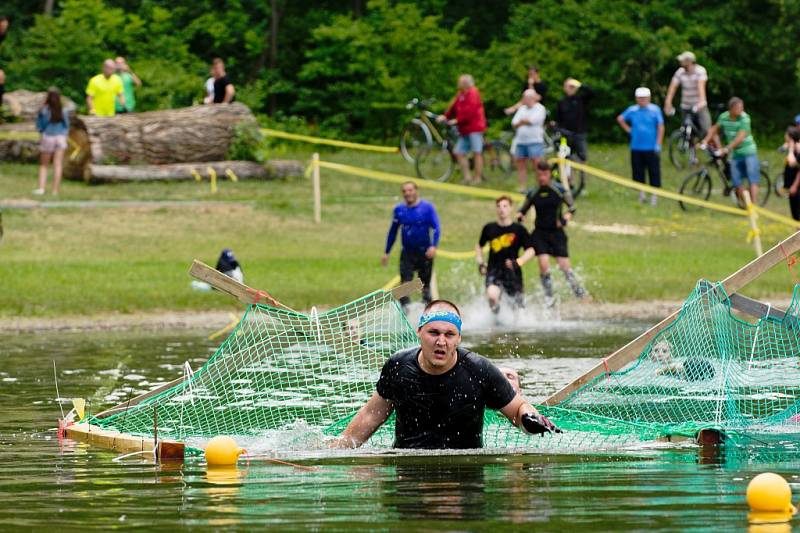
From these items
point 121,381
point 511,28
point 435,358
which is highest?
point 511,28

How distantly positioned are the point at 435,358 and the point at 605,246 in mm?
18291

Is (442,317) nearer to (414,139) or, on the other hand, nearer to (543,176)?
(543,176)

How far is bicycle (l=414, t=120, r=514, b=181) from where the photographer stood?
3419cm

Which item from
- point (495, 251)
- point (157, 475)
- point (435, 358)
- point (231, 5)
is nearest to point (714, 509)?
point (435, 358)

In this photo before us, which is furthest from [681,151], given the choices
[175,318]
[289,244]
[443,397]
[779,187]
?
[443,397]

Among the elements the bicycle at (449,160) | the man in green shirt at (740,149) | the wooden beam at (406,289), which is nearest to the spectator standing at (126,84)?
the bicycle at (449,160)

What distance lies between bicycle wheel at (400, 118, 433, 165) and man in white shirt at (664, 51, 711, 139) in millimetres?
4579

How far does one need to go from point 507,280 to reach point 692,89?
1279cm

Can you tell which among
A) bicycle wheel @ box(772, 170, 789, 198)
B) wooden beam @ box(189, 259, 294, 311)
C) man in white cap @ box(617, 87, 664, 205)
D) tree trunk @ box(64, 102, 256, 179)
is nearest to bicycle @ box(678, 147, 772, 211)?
bicycle wheel @ box(772, 170, 789, 198)

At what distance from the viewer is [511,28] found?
4728 cm

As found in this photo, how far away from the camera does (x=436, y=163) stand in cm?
3534

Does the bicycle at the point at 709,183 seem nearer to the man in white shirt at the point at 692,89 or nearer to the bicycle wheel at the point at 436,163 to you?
the man in white shirt at the point at 692,89

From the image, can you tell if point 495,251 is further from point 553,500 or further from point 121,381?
point 553,500

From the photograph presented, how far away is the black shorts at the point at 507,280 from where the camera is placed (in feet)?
73.7
